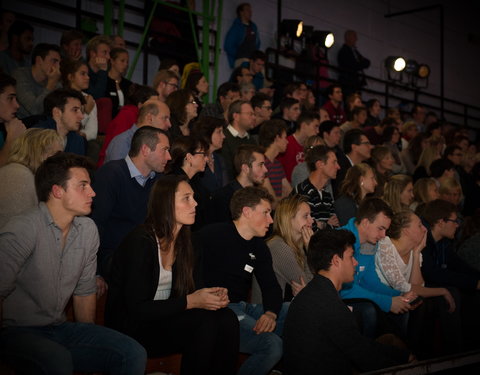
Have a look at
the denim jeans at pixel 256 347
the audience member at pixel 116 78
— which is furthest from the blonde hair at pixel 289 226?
the audience member at pixel 116 78

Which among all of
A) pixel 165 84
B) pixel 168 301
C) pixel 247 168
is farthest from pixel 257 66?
pixel 168 301

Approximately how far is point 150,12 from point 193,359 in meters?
5.50

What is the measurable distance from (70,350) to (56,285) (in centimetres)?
29

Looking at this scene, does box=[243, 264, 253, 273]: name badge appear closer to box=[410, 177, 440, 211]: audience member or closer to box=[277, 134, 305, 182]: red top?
box=[277, 134, 305, 182]: red top

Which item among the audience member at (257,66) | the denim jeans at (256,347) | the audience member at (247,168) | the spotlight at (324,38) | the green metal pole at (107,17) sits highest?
the spotlight at (324,38)

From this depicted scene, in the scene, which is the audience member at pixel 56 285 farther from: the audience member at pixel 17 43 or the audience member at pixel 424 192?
the audience member at pixel 424 192

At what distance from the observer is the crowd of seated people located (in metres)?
2.55

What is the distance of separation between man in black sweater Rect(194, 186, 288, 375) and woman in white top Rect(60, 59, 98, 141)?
1.94 meters

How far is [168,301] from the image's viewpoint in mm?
2627

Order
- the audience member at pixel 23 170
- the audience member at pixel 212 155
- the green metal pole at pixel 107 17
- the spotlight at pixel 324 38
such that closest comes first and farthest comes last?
the audience member at pixel 23 170, the audience member at pixel 212 155, the green metal pole at pixel 107 17, the spotlight at pixel 324 38

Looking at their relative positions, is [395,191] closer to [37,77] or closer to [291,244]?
[291,244]

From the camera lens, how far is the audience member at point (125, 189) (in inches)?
132

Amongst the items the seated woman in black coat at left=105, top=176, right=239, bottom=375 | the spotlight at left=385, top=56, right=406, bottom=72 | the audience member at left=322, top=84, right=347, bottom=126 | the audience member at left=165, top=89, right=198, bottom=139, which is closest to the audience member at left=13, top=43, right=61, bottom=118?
the audience member at left=165, top=89, right=198, bottom=139

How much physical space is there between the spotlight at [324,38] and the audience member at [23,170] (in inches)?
247
